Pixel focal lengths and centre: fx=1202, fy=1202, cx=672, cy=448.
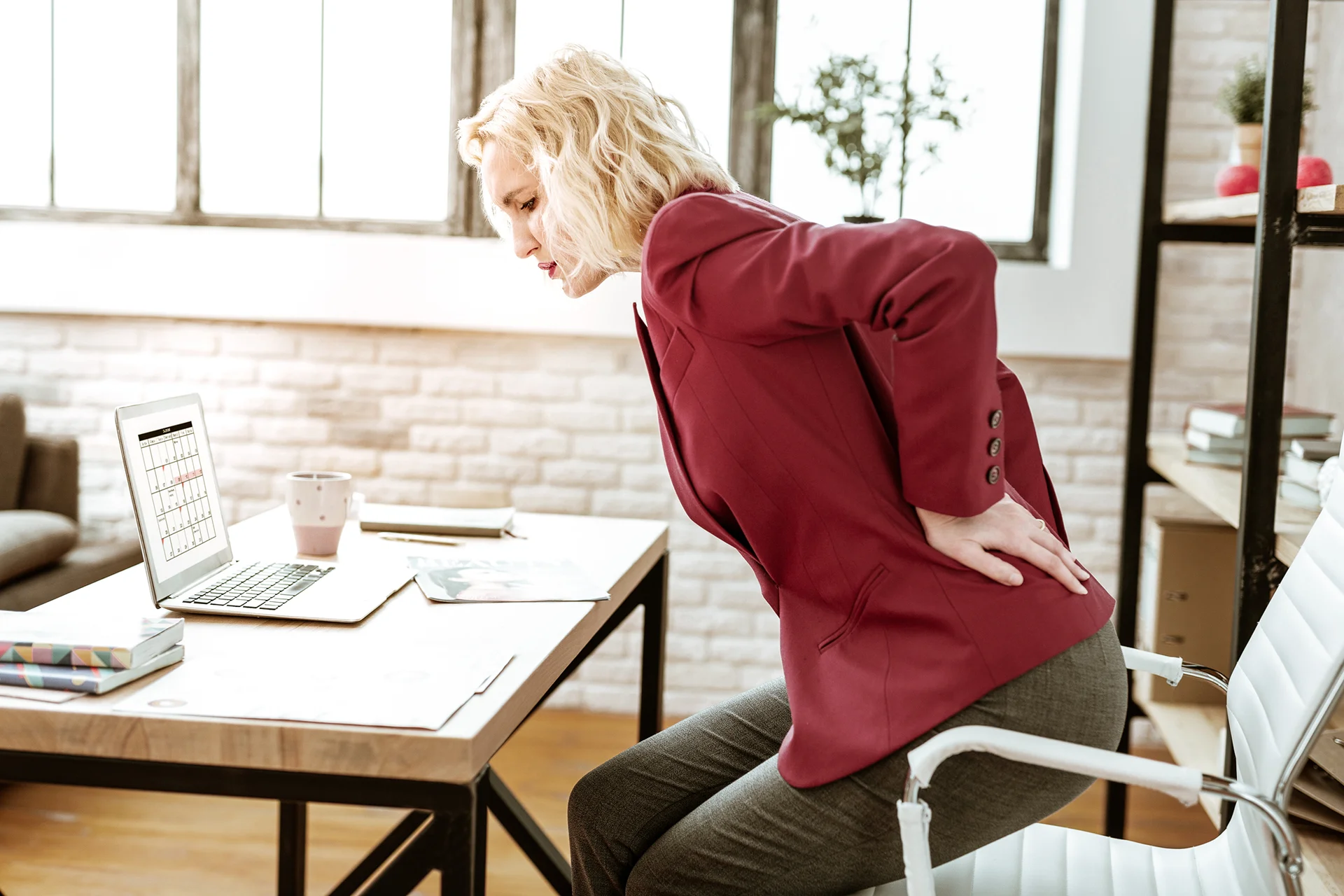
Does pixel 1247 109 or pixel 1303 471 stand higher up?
pixel 1247 109

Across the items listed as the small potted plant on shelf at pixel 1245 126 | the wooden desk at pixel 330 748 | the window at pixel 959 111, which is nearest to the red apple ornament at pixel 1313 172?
the small potted plant on shelf at pixel 1245 126

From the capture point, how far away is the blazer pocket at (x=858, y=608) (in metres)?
1.18

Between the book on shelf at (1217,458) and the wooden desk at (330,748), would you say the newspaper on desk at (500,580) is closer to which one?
the wooden desk at (330,748)

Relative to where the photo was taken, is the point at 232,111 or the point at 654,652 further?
the point at 232,111

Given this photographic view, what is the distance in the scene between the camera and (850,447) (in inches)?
47.3

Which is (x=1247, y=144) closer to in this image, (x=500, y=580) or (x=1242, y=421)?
(x=1242, y=421)

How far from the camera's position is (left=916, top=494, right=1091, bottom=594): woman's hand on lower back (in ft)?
3.86

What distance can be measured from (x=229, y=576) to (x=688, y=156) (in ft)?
2.52

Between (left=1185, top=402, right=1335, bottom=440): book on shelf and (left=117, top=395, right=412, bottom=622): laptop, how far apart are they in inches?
63.3

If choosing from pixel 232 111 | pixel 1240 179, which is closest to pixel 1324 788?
pixel 1240 179

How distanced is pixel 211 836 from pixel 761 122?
2.17 metres

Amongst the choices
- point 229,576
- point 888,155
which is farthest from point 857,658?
point 888,155

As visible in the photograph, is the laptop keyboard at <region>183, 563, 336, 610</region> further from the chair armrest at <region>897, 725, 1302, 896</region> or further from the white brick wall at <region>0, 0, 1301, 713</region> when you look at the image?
the white brick wall at <region>0, 0, 1301, 713</region>

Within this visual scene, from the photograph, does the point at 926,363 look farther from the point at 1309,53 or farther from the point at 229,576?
the point at 1309,53
